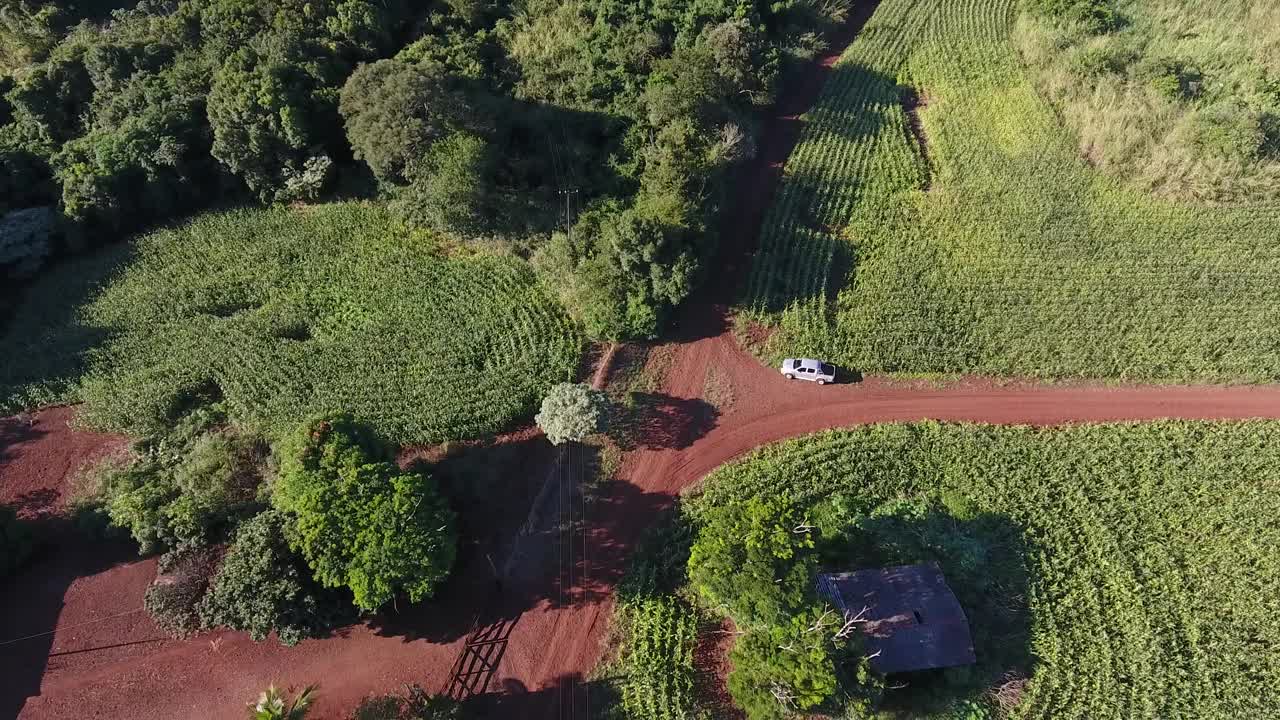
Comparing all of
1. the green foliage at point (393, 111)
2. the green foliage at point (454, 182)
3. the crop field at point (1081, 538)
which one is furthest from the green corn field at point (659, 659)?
the green foliage at point (393, 111)

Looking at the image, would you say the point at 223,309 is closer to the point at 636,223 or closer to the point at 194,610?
the point at 194,610

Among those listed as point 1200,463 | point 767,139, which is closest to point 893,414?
point 1200,463

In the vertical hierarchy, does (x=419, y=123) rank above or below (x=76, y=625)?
above

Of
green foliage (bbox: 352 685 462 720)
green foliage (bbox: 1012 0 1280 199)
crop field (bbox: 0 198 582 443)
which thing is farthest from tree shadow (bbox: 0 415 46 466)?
green foliage (bbox: 1012 0 1280 199)

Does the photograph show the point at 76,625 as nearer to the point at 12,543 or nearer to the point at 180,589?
the point at 12,543

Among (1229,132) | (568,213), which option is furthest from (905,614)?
(1229,132)

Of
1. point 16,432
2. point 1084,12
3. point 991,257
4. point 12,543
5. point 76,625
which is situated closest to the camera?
point 76,625

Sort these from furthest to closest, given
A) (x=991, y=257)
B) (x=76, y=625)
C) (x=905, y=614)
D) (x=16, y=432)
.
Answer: (x=991, y=257)
(x=16, y=432)
(x=76, y=625)
(x=905, y=614)

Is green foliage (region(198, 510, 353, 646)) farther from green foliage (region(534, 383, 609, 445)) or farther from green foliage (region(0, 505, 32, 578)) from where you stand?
green foliage (region(534, 383, 609, 445))
